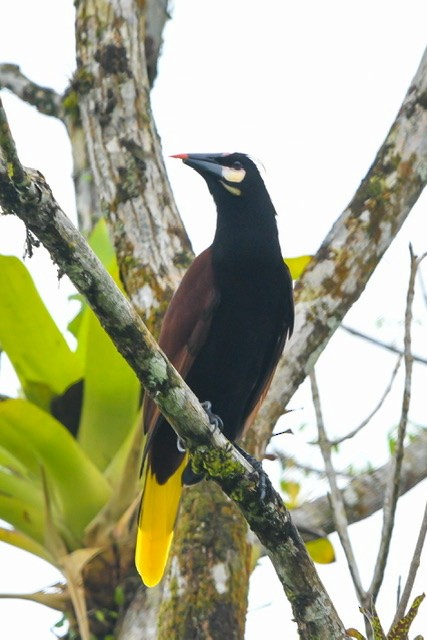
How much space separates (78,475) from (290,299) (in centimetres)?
100

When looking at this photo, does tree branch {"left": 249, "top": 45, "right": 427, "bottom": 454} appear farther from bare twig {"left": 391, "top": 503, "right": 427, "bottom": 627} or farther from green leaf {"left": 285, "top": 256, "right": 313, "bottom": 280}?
bare twig {"left": 391, "top": 503, "right": 427, "bottom": 627}

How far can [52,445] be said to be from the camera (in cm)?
403

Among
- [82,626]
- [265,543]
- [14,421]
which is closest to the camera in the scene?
[265,543]

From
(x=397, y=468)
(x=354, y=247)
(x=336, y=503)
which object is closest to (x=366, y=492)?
(x=354, y=247)

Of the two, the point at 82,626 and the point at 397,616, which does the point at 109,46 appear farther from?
the point at 397,616

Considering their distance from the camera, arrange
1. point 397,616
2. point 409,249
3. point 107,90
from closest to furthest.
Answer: point 397,616, point 409,249, point 107,90

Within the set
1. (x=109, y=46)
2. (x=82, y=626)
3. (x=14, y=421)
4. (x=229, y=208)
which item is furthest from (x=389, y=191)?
(x=82, y=626)

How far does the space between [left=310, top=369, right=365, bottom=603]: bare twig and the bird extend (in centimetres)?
43

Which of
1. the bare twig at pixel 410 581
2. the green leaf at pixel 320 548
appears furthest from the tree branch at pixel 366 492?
the bare twig at pixel 410 581

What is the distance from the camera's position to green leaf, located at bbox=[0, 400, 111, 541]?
13.0ft

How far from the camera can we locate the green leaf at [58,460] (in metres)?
3.97

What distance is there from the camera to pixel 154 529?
3781 mm

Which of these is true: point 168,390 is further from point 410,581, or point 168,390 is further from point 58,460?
point 58,460

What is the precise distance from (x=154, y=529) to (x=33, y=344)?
3.31ft
